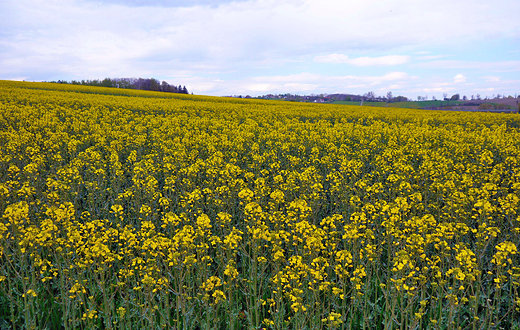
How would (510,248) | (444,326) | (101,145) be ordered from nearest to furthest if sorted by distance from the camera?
(510,248), (444,326), (101,145)

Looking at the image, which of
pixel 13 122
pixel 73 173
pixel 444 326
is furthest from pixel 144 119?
pixel 444 326

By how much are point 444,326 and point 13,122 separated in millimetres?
22066

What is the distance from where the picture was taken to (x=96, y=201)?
8.81 metres

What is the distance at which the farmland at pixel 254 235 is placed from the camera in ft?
16.6

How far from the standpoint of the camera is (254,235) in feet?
16.7

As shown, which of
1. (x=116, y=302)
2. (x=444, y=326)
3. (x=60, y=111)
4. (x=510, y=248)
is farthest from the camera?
(x=60, y=111)

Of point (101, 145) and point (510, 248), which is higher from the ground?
point (101, 145)

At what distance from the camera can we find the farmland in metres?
5.05

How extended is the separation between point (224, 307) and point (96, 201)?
5.39 m

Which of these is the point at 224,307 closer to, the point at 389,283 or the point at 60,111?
the point at 389,283

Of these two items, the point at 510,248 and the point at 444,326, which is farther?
the point at 444,326

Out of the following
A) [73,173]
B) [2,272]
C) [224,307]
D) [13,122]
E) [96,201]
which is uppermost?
[13,122]

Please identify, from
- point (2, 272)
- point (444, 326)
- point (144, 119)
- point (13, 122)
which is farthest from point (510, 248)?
point (13, 122)

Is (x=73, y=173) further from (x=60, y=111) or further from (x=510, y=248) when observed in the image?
(x=60, y=111)
